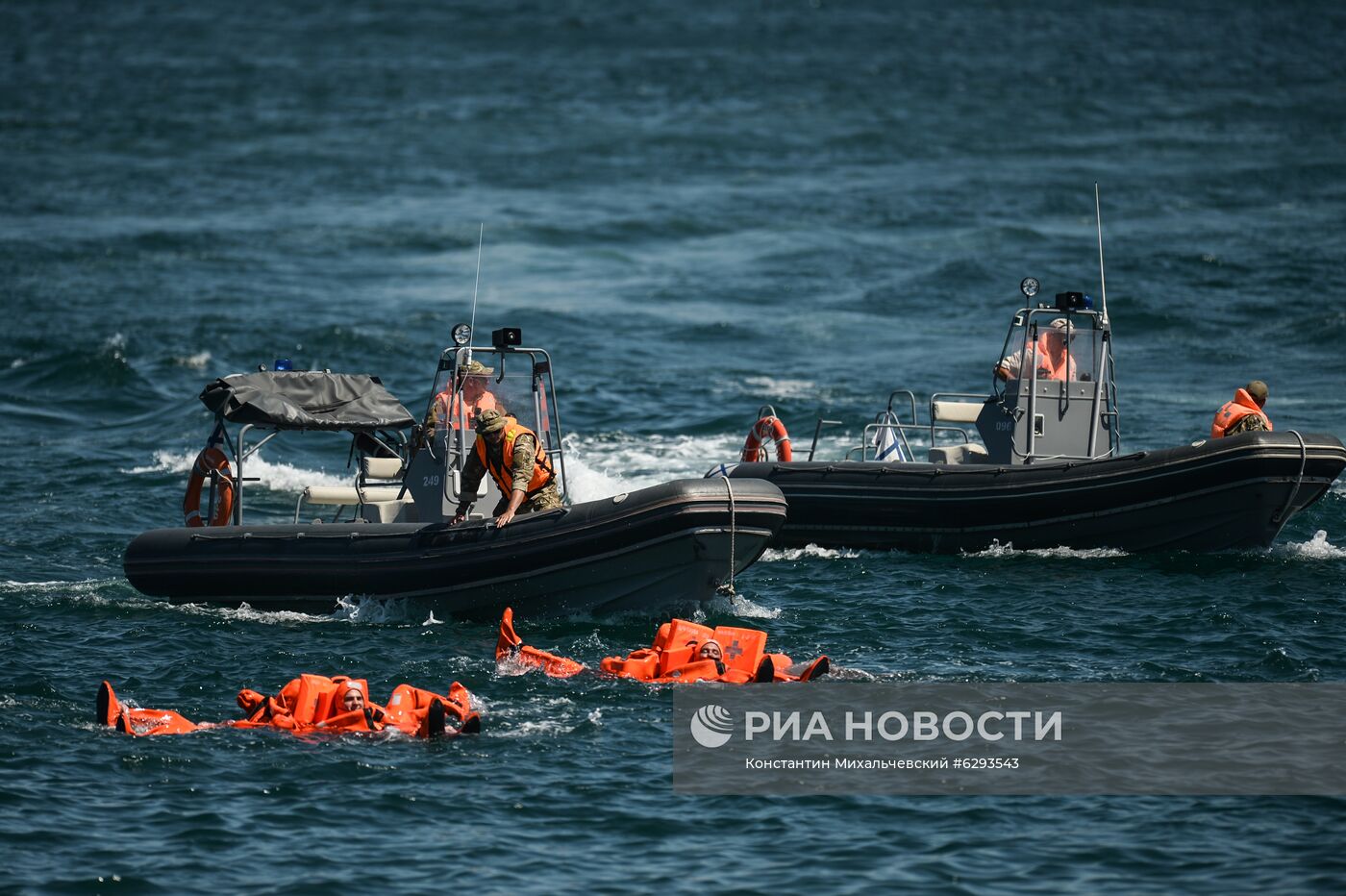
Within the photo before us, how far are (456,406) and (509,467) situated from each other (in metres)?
1.21

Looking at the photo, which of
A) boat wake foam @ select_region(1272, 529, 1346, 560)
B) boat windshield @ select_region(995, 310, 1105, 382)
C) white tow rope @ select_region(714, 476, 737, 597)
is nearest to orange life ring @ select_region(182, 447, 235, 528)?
white tow rope @ select_region(714, 476, 737, 597)

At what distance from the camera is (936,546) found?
1534 cm

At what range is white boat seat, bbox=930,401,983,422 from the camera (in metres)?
15.9

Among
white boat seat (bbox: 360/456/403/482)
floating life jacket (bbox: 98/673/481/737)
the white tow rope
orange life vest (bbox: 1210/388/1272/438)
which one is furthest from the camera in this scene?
orange life vest (bbox: 1210/388/1272/438)

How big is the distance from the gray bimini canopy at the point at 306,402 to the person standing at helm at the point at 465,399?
0.61 metres

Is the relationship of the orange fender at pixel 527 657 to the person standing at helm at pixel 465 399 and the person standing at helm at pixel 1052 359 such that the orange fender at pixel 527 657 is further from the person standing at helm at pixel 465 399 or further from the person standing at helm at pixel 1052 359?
the person standing at helm at pixel 1052 359

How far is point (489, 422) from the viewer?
39.8 ft

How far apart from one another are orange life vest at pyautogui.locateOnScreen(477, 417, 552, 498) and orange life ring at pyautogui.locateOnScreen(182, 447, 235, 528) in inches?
99.2

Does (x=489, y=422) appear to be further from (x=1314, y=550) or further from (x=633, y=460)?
(x=633, y=460)

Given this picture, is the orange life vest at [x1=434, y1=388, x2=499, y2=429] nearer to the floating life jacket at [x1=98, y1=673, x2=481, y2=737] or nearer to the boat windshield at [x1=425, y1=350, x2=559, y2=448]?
the boat windshield at [x1=425, y1=350, x2=559, y2=448]

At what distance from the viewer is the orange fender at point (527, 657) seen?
10992 millimetres

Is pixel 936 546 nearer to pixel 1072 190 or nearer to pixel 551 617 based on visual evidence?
pixel 551 617

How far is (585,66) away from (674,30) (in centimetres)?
799

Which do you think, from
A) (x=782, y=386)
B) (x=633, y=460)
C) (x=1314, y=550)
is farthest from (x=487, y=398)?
(x=782, y=386)
